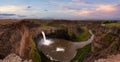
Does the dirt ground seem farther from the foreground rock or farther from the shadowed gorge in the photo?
the foreground rock

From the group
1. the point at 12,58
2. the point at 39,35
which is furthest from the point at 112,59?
the point at 39,35

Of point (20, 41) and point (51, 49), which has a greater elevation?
point (20, 41)

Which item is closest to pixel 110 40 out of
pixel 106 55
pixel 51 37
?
pixel 106 55

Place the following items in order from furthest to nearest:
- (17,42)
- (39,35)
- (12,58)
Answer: (39,35) → (17,42) → (12,58)

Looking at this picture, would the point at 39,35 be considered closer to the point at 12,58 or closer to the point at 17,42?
the point at 17,42

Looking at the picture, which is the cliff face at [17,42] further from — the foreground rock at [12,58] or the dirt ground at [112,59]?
the dirt ground at [112,59]

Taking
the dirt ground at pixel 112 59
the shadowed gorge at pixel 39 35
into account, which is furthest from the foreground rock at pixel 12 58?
the dirt ground at pixel 112 59

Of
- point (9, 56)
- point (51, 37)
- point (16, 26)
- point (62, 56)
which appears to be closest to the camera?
point (9, 56)

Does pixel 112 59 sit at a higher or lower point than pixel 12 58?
higher

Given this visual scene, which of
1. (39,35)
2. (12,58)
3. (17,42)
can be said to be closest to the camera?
(12,58)

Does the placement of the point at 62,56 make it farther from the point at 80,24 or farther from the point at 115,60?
the point at 115,60

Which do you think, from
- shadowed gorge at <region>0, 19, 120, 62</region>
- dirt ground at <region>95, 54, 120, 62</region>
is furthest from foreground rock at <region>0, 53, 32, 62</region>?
dirt ground at <region>95, 54, 120, 62</region>
